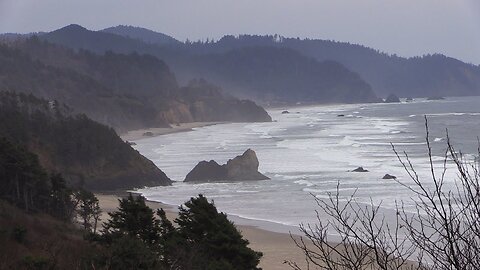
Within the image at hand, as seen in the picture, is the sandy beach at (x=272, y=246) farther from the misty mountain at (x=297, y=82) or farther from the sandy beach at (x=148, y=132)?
the misty mountain at (x=297, y=82)

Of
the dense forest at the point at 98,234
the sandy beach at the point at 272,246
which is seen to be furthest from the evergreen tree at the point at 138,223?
the sandy beach at the point at 272,246

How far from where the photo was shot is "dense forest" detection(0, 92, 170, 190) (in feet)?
109

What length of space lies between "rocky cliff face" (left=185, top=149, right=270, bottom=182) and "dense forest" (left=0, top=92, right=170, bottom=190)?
1.63m

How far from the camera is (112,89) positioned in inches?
3676

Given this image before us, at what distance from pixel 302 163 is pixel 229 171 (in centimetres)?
665

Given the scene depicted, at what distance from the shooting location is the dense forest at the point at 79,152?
109 ft

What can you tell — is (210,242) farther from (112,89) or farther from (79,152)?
(112,89)

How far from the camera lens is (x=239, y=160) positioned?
34250 mm

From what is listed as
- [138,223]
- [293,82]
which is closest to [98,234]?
[138,223]

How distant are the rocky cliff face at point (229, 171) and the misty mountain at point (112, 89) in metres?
38.2

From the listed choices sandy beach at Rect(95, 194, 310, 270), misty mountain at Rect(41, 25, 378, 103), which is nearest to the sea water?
sandy beach at Rect(95, 194, 310, 270)

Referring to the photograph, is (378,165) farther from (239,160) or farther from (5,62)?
(5,62)

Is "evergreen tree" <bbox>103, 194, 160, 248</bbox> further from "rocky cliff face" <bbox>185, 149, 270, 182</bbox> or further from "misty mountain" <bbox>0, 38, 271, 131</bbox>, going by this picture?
"misty mountain" <bbox>0, 38, 271, 131</bbox>

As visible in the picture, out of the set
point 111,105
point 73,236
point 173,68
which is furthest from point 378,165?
point 173,68
